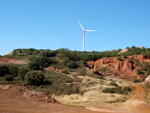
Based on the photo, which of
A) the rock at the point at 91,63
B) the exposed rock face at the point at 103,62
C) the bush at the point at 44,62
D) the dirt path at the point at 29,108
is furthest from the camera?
the rock at the point at 91,63

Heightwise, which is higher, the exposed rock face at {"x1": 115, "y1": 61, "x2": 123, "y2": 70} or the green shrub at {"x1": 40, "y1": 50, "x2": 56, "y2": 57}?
the green shrub at {"x1": 40, "y1": 50, "x2": 56, "y2": 57}

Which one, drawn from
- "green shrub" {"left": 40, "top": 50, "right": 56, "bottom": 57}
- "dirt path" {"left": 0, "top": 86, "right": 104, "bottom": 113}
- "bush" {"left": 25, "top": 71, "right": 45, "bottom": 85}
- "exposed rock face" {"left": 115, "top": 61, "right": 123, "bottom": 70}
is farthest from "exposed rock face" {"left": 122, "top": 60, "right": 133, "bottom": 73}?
"dirt path" {"left": 0, "top": 86, "right": 104, "bottom": 113}

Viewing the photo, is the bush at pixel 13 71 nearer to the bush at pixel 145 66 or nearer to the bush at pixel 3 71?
the bush at pixel 3 71

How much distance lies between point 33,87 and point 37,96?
726 centimetres

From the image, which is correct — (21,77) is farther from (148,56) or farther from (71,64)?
(148,56)

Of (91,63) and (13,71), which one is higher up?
(91,63)

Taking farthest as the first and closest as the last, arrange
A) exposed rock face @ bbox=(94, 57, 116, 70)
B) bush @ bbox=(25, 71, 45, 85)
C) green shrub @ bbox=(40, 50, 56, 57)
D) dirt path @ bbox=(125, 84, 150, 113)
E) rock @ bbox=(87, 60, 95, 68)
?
rock @ bbox=(87, 60, 95, 68)
exposed rock face @ bbox=(94, 57, 116, 70)
green shrub @ bbox=(40, 50, 56, 57)
bush @ bbox=(25, 71, 45, 85)
dirt path @ bbox=(125, 84, 150, 113)

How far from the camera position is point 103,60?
207 feet

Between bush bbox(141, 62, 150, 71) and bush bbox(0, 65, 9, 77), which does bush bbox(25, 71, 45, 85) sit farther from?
bush bbox(141, 62, 150, 71)

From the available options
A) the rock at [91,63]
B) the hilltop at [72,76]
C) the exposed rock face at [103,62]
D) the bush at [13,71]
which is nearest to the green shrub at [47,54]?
the hilltop at [72,76]

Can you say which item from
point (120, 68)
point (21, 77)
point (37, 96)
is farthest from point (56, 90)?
point (120, 68)

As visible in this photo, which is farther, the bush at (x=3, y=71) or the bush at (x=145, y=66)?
the bush at (x=145, y=66)

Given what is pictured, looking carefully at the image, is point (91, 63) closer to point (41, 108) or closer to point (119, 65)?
point (119, 65)

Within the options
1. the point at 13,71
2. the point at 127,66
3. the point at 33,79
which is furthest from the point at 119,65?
the point at 33,79
